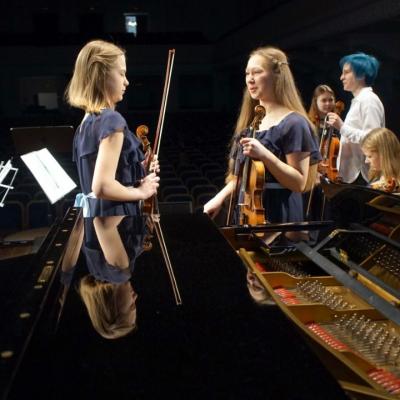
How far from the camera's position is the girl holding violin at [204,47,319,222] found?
2326 mm

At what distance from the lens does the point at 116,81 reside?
2.21 m

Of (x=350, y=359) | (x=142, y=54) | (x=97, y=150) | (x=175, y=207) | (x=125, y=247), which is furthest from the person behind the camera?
(x=142, y=54)

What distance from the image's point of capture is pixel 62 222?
2.13 meters

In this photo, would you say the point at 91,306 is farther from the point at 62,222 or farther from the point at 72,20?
the point at 72,20

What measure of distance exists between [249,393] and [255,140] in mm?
1486

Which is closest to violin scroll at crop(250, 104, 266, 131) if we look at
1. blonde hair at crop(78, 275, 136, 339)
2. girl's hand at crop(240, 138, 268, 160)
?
girl's hand at crop(240, 138, 268, 160)

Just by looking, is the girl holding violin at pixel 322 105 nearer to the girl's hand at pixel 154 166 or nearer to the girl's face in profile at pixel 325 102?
the girl's face in profile at pixel 325 102

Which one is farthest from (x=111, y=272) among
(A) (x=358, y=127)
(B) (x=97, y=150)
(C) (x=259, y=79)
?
(A) (x=358, y=127)

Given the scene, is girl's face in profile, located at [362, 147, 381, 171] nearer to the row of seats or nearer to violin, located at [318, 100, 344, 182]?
violin, located at [318, 100, 344, 182]

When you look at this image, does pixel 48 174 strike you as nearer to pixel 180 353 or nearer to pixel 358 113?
pixel 358 113

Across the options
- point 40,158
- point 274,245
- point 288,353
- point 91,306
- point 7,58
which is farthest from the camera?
point 7,58

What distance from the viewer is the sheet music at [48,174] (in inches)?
114

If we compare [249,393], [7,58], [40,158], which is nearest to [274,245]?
[249,393]

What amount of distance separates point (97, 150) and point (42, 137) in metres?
2.26
